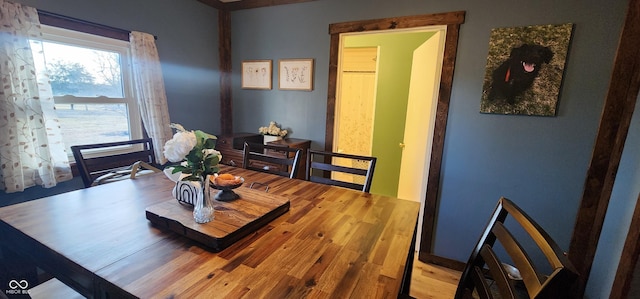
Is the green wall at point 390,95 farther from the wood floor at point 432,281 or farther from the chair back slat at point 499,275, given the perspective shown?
the chair back slat at point 499,275

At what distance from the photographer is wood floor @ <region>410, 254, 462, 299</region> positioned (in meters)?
1.97

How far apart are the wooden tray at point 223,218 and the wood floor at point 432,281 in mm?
1439

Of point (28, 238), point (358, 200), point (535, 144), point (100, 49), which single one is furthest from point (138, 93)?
point (535, 144)

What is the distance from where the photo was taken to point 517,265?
2.44ft

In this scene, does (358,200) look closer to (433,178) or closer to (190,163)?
(190,163)

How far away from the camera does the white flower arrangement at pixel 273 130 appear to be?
9.52ft

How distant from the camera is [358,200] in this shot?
1.46m

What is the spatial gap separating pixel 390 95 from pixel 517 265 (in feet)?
9.26

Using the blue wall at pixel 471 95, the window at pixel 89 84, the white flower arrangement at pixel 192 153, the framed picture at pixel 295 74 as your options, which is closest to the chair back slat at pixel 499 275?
the blue wall at pixel 471 95

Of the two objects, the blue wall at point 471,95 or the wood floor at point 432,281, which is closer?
the blue wall at point 471,95

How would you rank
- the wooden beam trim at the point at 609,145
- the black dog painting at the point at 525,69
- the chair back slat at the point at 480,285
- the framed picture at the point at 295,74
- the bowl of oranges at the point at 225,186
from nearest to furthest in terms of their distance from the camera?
the chair back slat at the point at 480,285 < the bowl of oranges at the point at 225,186 < the wooden beam trim at the point at 609,145 < the black dog painting at the point at 525,69 < the framed picture at the point at 295,74

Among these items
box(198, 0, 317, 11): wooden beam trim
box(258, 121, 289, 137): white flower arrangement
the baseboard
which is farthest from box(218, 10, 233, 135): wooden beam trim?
the baseboard

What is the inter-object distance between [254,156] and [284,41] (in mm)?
1460

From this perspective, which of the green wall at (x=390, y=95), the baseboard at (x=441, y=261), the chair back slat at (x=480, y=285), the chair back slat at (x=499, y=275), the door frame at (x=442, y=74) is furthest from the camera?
the green wall at (x=390, y=95)
